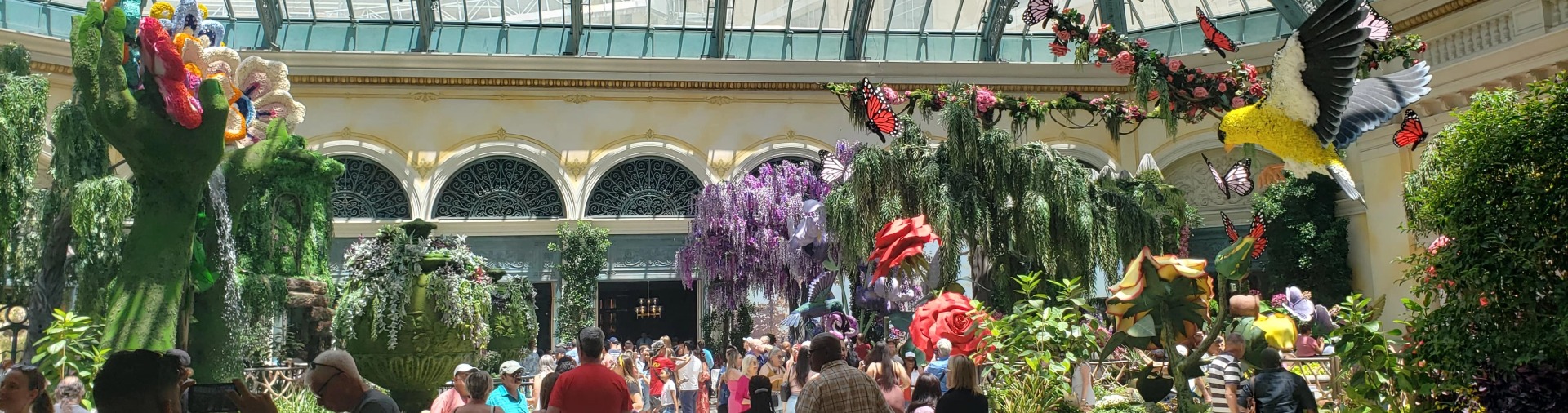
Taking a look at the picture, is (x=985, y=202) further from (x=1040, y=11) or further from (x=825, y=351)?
(x=825, y=351)

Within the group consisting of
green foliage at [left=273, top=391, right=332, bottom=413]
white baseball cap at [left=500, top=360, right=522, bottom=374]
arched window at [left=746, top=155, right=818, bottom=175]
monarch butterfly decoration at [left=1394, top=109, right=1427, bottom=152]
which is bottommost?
green foliage at [left=273, top=391, right=332, bottom=413]

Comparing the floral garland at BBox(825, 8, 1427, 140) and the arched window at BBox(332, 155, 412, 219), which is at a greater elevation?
the arched window at BBox(332, 155, 412, 219)

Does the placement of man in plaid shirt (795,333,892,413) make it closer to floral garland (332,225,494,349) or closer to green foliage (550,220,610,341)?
floral garland (332,225,494,349)

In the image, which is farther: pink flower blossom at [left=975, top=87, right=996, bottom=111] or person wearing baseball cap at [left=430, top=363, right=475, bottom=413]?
pink flower blossom at [left=975, top=87, right=996, bottom=111]

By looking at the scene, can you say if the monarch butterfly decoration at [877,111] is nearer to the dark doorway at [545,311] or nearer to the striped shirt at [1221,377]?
the striped shirt at [1221,377]

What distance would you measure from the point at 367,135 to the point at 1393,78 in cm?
1644

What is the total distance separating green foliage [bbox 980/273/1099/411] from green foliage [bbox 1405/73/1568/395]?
249 cm

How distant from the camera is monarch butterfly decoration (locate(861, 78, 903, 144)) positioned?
989 centimetres

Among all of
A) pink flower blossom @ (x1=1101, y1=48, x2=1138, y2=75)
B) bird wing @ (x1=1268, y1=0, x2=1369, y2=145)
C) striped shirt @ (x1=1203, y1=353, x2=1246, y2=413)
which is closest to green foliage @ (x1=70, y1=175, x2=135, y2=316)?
pink flower blossom @ (x1=1101, y1=48, x2=1138, y2=75)

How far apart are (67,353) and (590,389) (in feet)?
16.6

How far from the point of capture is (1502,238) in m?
4.24

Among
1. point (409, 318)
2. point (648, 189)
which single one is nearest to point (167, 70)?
point (409, 318)

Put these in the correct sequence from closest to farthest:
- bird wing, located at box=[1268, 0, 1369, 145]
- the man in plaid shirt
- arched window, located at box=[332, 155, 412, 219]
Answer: the man in plaid shirt → bird wing, located at box=[1268, 0, 1369, 145] → arched window, located at box=[332, 155, 412, 219]

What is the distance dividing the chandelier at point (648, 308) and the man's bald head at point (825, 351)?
17.4 meters
